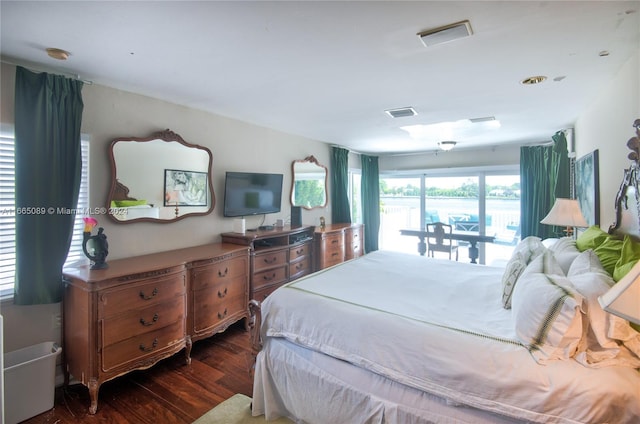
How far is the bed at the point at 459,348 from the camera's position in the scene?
1.20m

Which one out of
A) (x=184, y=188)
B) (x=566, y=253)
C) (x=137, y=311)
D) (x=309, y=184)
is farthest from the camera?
(x=309, y=184)

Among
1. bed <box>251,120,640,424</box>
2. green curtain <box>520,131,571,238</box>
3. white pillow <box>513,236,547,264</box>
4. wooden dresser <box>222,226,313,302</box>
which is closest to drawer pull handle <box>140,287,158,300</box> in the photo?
bed <box>251,120,640,424</box>

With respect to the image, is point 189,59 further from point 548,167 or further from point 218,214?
point 548,167

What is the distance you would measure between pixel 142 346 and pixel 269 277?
1.47 metres

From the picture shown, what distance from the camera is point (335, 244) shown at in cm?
459

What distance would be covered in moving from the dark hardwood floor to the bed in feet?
1.57

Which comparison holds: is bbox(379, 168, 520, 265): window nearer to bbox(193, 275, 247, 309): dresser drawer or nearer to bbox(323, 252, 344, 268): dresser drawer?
bbox(323, 252, 344, 268): dresser drawer

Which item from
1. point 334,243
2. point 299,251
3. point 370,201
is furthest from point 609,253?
point 370,201

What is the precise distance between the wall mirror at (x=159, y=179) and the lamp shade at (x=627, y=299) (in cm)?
313

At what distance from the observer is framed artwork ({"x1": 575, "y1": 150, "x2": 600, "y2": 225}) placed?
2.45m

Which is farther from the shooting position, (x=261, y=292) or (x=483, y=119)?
(x=483, y=119)

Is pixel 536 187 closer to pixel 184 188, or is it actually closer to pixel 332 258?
pixel 332 258

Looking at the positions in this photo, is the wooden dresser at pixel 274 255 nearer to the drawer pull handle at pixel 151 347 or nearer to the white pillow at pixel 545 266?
the drawer pull handle at pixel 151 347

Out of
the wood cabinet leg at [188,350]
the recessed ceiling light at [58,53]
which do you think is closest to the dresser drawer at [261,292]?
the wood cabinet leg at [188,350]
